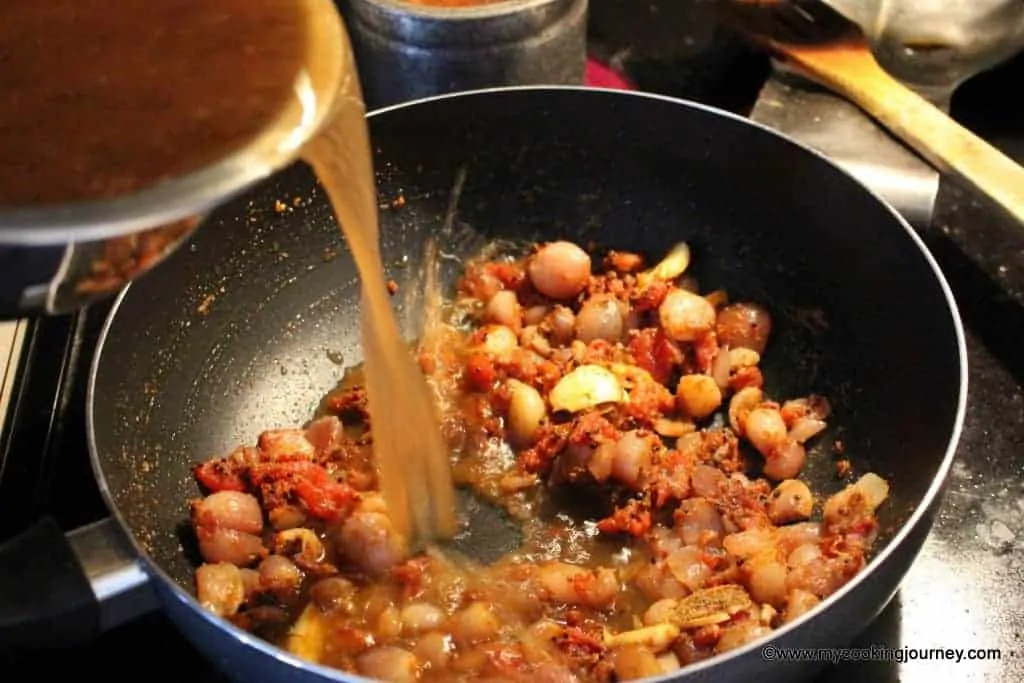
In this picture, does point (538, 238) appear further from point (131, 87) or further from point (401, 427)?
point (131, 87)

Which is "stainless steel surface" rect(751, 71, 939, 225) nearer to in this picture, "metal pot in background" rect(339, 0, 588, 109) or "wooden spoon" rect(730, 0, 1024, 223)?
"wooden spoon" rect(730, 0, 1024, 223)

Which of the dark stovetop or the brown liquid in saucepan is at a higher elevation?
the brown liquid in saucepan

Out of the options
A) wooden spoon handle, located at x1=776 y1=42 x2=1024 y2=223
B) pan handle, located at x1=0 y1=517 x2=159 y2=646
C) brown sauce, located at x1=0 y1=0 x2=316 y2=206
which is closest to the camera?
brown sauce, located at x1=0 y1=0 x2=316 y2=206

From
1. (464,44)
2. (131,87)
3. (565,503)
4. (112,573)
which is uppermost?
(131,87)

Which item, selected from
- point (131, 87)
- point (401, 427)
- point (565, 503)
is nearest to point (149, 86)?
point (131, 87)

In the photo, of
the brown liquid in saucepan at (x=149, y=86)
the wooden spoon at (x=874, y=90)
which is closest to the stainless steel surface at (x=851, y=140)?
the wooden spoon at (x=874, y=90)

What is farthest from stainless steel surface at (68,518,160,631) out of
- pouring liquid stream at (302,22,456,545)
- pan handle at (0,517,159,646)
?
pouring liquid stream at (302,22,456,545)

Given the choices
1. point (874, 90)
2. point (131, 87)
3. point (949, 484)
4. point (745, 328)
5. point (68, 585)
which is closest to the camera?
point (131, 87)
